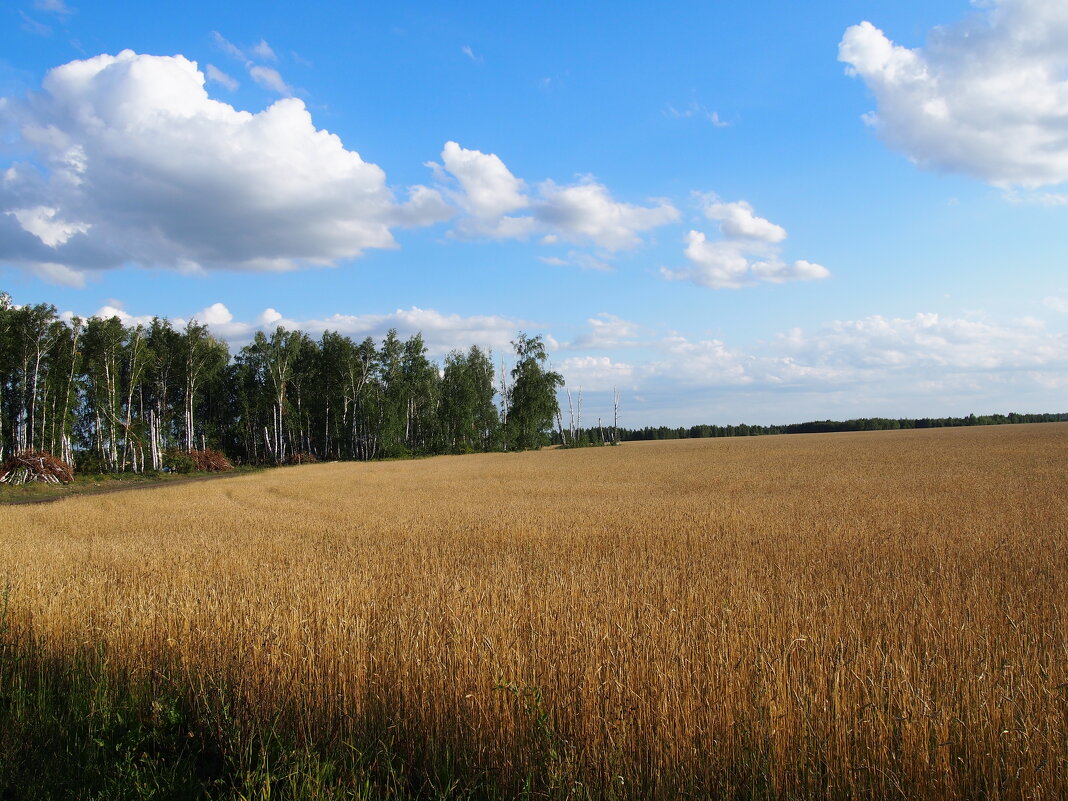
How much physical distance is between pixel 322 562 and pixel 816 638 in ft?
26.2

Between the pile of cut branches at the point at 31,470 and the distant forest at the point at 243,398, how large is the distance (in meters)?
9.74

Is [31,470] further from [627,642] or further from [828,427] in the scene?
[828,427]

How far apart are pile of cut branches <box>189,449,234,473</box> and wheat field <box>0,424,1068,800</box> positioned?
41.3 metres

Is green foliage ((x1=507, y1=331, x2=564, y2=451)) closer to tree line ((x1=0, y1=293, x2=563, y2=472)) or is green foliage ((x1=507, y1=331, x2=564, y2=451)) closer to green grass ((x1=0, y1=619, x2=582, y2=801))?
tree line ((x1=0, y1=293, x2=563, y2=472))

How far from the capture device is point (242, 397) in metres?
64.4

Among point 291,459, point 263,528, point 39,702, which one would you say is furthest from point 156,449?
point 39,702

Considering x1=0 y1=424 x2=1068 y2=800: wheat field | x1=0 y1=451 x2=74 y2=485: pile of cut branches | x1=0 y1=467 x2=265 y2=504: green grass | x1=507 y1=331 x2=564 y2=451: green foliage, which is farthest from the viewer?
x1=507 y1=331 x2=564 y2=451: green foliage

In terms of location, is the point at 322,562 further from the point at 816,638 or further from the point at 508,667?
the point at 816,638

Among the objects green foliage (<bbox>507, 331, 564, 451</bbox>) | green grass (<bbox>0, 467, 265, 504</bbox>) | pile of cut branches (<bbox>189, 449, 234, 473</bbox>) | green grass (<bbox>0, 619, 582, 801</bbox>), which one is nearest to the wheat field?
green grass (<bbox>0, 619, 582, 801</bbox>)

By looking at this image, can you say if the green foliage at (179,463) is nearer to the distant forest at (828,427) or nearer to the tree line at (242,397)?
the tree line at (242,397)

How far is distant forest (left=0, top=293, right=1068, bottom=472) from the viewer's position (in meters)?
48.4

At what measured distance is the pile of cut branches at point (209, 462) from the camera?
2061 inches

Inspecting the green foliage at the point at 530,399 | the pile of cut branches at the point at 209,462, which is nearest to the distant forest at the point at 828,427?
the green foliage at the point at 530,399

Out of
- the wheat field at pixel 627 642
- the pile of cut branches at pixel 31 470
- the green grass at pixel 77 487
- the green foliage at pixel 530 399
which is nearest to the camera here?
the wheat field at pixel 627 642
